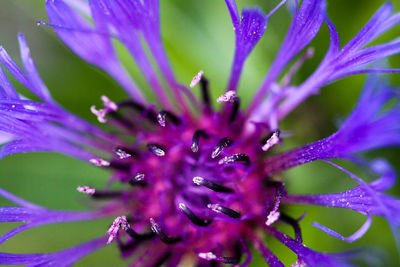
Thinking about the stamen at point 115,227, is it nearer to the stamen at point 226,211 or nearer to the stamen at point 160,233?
the stamen at point 160,233

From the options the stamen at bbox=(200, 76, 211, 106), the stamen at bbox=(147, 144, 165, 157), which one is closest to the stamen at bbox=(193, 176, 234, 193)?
the stamen at bbox=(147, 144, 165, 157)

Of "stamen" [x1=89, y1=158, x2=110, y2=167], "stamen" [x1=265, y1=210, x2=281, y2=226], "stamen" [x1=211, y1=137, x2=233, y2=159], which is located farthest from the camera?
"stamen" [x1=89, y1=158, x2=110, y2=167]

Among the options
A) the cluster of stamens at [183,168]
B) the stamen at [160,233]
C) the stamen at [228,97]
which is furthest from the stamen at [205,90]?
the stamen at [160,233]

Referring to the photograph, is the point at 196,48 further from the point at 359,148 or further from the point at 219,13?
the point at 359,148

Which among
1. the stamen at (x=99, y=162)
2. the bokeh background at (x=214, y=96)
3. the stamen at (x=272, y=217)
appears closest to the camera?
the stamen at (x=272, y=217)

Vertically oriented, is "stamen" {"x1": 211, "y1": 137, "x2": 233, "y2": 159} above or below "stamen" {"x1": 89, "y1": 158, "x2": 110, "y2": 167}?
below

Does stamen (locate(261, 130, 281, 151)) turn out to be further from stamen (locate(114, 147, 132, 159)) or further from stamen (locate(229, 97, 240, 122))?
stamen (locate(114, 147, 132, 159))

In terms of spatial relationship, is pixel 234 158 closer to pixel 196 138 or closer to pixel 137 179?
pixel 196 138
